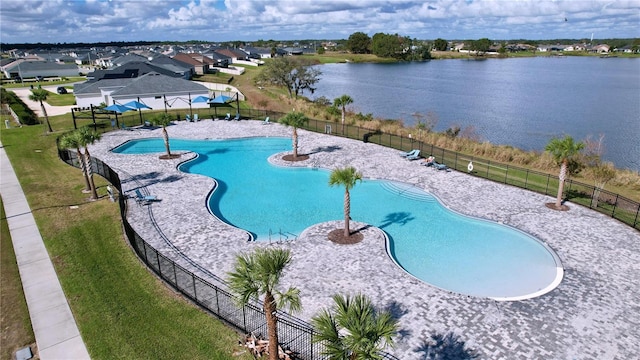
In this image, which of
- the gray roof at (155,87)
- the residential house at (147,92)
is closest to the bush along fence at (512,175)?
the residential house at (147,92)

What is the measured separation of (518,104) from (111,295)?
6641 cm

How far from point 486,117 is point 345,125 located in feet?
80.9

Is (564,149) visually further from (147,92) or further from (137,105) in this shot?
(147,92)

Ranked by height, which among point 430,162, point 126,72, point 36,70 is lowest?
point 430,162

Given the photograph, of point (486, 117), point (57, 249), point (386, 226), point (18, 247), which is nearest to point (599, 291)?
point (386, 226)

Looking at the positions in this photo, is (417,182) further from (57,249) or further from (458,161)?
(57,249)

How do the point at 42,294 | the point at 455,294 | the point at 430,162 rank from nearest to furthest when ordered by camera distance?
the point at 42,294 < the point at 455,294 < the point at 430,162

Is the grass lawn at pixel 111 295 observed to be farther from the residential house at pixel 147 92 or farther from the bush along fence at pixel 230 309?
the residential house at pixel 147 92

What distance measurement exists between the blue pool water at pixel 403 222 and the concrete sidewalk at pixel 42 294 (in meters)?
8.37

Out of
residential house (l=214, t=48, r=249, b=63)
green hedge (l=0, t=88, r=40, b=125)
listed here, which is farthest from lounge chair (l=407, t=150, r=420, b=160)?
residential house (l=214, t=48, r=249, b=63)

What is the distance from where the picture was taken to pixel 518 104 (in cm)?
6519

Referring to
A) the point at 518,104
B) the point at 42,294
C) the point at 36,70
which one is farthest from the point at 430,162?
the point at 36,70

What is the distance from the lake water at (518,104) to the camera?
46625 millimetres

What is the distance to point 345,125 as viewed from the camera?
41.7 metres
